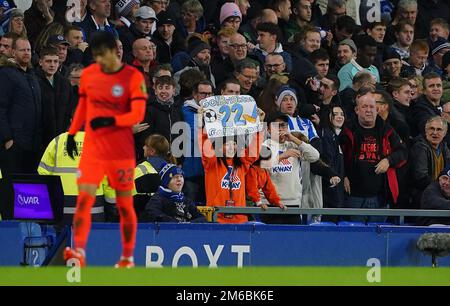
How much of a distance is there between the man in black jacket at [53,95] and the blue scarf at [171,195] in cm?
189

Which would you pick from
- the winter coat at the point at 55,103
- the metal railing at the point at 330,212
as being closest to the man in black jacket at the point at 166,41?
the winter coat at the point at 55,103

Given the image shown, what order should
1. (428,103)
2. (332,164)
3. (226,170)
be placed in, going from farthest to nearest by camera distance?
(428,103) < (332,164) < (226,170)

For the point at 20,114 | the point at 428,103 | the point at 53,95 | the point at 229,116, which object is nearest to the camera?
the point at 229,116

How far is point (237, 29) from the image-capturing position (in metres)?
20.1

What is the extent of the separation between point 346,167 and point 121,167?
7019 mm

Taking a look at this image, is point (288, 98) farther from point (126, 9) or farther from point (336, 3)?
point (336, 3)

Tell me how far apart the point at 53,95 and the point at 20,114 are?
16.3 inches

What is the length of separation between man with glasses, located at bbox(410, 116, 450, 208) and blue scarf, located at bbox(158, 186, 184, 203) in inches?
159

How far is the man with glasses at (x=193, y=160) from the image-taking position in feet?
54.7

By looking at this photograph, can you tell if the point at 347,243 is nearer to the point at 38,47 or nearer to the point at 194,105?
the point at 194,105

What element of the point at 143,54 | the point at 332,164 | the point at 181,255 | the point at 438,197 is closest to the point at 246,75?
the point at 143,54

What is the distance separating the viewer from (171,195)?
1498cm

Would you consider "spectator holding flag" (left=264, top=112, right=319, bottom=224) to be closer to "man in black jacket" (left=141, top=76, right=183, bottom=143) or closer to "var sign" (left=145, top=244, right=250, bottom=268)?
"man in black jacket" (left=141, top=76, right=183, bottom=143)

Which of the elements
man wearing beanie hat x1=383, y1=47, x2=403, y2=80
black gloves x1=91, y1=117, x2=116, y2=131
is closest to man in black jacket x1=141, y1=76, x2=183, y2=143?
man wearing beanie hat x1=383, y1=47, x2=403, y2=80
